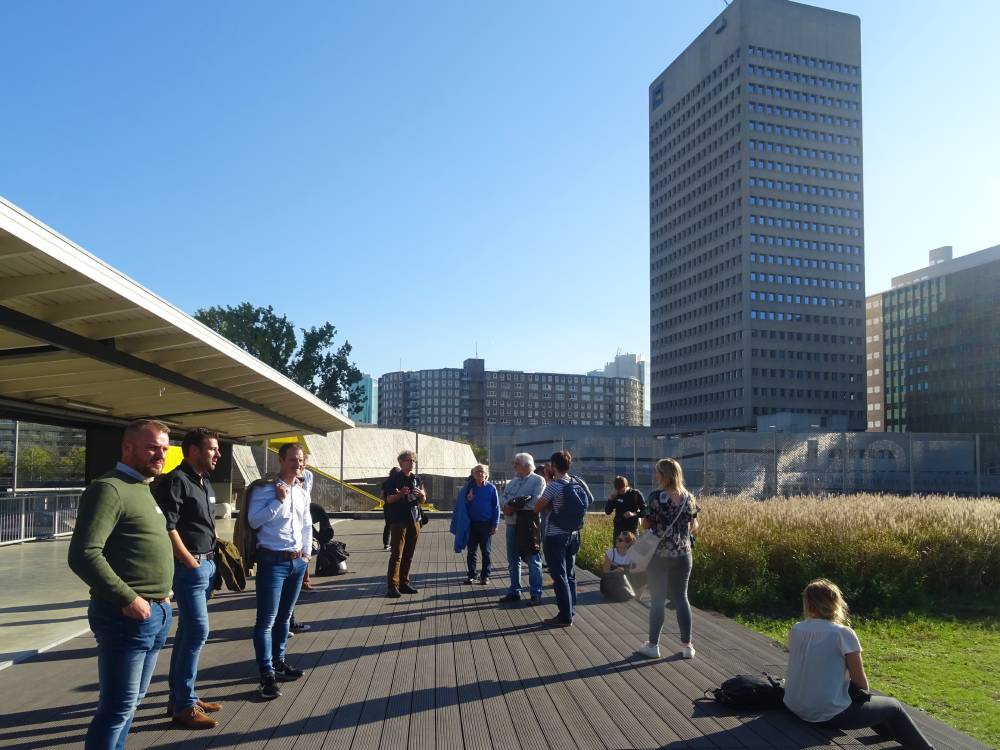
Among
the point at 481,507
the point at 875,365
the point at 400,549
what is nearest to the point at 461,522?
the point at 481,507

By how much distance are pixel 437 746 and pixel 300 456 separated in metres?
2.32

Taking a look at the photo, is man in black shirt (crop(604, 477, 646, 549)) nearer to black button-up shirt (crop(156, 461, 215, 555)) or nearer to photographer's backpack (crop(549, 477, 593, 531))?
photographer's backpack (crop(549, 477, 593, 531))

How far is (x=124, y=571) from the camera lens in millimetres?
4086

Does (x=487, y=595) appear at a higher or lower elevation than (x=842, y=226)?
lower

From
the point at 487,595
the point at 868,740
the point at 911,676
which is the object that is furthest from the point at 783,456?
the point at 868,740

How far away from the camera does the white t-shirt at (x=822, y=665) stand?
5.16 m

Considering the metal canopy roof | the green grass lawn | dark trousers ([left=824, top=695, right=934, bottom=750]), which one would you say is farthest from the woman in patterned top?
the metal canopy roof

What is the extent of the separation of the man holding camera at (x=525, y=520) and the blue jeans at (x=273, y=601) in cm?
402

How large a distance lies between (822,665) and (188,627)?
12.8 feet

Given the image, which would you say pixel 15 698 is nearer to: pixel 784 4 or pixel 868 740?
pixel 868 740

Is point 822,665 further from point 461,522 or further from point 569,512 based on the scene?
point 461,522

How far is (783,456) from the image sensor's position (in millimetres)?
26016

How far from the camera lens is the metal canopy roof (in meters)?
7.65

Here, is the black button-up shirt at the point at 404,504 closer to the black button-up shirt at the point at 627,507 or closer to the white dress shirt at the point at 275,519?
the black button-up shirt at the point at 627,507
